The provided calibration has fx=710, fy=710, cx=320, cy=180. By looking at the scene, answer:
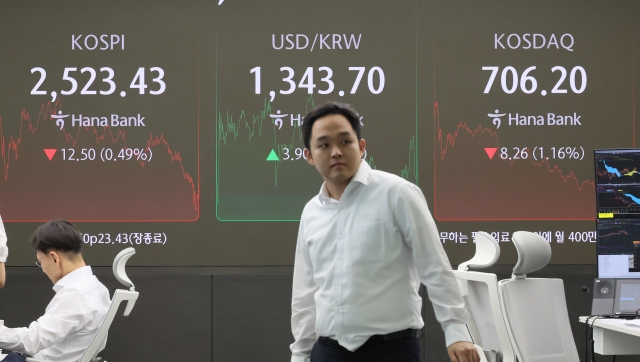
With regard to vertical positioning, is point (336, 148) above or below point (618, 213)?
above

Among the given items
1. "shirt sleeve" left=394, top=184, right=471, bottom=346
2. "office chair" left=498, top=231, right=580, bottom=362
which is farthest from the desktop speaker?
"shirt sleeve" left=394, top=184, right=471, bottom=346

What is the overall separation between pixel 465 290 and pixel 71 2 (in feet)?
9.42

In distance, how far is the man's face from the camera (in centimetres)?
205

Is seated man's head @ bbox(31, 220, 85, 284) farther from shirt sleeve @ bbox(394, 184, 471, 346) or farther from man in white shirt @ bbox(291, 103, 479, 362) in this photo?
shirt sleeve @ bbox(394, 184, 471, 346)

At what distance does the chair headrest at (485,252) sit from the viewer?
2.76 metres

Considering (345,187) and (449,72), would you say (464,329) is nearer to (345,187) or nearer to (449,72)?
(345,187)

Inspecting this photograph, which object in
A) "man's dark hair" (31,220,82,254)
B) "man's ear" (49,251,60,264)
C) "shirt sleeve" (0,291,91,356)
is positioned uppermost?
"man's dark hair" (31,220,82,254)

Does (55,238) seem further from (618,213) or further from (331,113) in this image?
(618,213)

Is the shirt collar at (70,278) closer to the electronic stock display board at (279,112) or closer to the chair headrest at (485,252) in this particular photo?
the electronic stock display board at (279,112)

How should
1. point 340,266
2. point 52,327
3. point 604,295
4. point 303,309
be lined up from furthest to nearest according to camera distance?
point 604,295, point 52,327, point 303,309, point 340,266

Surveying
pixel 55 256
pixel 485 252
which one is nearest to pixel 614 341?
pixel 485 252

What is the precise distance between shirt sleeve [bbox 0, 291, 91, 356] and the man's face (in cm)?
130

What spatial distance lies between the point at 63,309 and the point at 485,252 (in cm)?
168

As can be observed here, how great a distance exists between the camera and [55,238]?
116 inches
